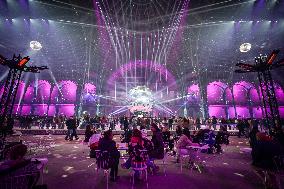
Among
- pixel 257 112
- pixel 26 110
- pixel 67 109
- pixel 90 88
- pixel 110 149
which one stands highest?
pixel 90 88

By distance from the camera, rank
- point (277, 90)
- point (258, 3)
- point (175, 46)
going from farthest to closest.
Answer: point (175, 46) < point (277, 90) < point (258, 3)

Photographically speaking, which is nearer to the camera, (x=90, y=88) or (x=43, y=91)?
(x=43, y=91)

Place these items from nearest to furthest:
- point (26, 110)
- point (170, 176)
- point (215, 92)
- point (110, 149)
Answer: point (110, 149)
point (170, 176)
point (215, 92)
point (26, 110)

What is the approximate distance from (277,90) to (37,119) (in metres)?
31.5

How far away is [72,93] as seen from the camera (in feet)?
101

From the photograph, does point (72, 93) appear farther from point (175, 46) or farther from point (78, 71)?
point (175, 46)

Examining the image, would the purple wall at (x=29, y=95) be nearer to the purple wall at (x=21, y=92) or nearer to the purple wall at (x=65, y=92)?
the purple wall at (x=21, y=92)

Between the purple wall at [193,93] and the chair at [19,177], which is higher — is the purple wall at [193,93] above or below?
above

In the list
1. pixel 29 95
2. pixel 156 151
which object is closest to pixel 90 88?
pixel 29 95

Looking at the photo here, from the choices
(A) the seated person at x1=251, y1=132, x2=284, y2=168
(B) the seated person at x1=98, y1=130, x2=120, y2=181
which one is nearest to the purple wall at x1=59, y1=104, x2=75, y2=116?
(B) the seated person at x1=98, y1=130, x2=120, y2=181

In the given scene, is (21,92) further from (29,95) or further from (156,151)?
(156,151)

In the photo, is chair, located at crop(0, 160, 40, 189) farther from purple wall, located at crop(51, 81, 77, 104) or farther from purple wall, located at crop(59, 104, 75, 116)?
purple wall, located at crop(51, 81, 77, 104)

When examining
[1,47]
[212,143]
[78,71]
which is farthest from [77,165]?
[1,47]

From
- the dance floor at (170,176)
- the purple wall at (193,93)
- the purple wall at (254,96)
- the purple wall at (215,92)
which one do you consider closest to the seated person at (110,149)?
the dance floor at (170,176)
